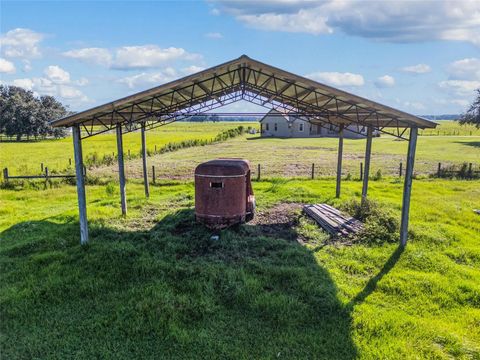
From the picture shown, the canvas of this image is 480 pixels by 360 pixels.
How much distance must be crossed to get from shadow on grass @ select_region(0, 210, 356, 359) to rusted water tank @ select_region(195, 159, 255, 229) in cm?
95

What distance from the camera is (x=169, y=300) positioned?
6441mm

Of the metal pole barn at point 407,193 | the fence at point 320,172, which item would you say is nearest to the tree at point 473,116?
the fence at point 320,172

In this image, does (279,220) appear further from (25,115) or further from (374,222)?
(25,115)

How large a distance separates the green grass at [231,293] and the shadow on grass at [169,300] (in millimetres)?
24

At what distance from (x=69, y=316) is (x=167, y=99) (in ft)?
27.8

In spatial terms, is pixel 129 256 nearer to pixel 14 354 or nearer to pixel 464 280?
pixel 14 354

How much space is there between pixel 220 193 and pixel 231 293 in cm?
406

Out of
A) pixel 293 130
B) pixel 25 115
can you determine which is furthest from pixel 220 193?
pixel 25 115

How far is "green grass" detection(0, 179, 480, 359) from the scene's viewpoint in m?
5.45

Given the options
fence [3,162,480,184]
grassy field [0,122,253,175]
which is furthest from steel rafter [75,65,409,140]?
grassy field [0,122,253,175]

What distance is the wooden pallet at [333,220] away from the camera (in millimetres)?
10320

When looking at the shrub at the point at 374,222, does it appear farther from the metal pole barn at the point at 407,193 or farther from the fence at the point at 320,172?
the fence at the point at 320,172

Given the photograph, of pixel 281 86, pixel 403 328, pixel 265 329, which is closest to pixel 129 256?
pixel 265 329

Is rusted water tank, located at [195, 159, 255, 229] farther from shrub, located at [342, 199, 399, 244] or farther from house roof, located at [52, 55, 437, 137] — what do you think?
shrub, located at [342, 199, 399, 244]
